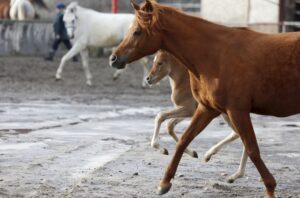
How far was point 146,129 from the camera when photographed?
14641 mm

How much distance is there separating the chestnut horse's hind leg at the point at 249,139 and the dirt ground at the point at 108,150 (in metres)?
0.56

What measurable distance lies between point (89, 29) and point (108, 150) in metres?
11.9

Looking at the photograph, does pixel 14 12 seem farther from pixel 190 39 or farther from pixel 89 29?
pixel 190 39

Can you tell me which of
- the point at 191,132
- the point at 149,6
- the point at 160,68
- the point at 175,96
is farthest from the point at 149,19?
the point at 160,68

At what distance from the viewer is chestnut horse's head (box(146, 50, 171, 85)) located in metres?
12.6

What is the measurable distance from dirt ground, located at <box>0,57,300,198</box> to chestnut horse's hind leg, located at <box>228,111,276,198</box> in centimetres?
56

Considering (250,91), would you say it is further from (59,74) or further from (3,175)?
(59,74)

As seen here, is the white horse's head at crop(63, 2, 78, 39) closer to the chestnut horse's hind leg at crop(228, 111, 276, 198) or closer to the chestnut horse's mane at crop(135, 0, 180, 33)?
the chestnut horse's mane at crop(135, 0, 180, 33)

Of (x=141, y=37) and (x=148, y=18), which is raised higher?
(x=148, y=18)

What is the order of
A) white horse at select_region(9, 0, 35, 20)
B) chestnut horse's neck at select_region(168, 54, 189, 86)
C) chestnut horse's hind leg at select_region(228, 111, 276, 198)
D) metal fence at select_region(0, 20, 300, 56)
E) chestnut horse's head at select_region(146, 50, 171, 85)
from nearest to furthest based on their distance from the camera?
chestnut horse's hind leg at select_region(228, 111, 276, 198), chestnut horse's neck at select_region(168, 54, 189, 86), chestnut horse's head at select_region(146, 50, 171, 85), metal fence at select_region(0, 20, 300, 56), white horse at select_region(9, 0, 35, 20)

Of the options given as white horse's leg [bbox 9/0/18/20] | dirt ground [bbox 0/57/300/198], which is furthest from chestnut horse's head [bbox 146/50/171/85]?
white horse's leg [bbox 9/0/18/20]

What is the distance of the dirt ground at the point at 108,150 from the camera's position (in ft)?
31.4

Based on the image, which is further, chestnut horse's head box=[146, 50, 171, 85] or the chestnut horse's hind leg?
chestnut horse's head box=[146, 50, 171, 85]

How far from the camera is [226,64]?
898cm
